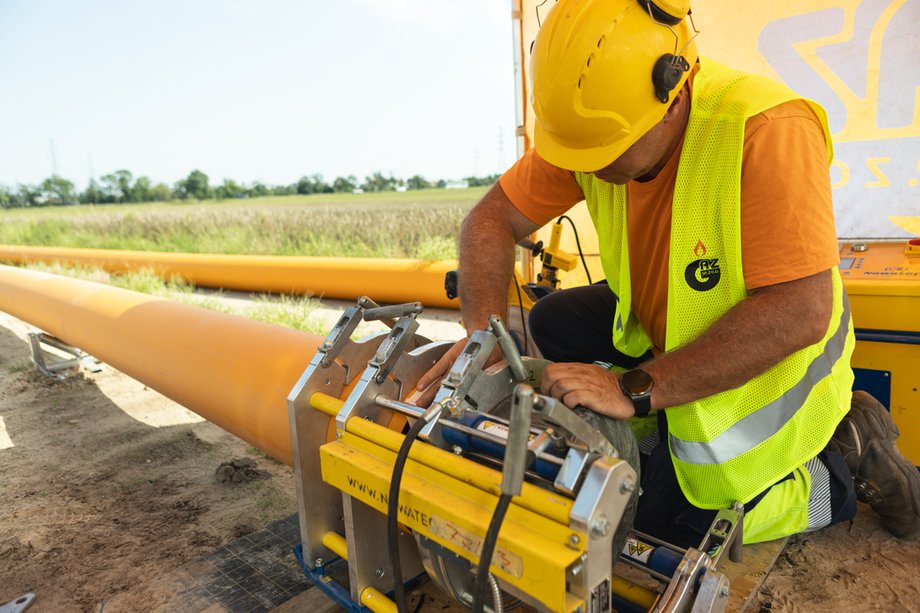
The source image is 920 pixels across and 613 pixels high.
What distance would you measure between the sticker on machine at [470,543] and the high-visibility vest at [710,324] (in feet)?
2.28

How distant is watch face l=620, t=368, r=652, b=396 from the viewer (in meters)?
1.40

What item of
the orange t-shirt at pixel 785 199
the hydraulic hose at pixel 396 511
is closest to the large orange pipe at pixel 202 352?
the hydraulic hose at pixel 396 511

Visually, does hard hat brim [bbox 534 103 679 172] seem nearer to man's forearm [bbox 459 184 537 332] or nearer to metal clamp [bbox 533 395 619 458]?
man's forearm [bbox 459 184 537 332]

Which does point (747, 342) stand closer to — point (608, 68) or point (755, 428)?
point (755, 428)

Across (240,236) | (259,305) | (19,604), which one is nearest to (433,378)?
(19,604)

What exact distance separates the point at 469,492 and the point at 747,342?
74 cm

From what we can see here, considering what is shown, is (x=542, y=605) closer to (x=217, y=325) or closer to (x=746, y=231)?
(x=746, y=231)

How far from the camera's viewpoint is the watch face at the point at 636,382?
1.40 m

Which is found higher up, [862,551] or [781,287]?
[781,287]

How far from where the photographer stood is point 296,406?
1.62 metres

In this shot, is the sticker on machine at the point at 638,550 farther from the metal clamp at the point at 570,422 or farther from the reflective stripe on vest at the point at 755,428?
the metal clamp at the point at 570,422

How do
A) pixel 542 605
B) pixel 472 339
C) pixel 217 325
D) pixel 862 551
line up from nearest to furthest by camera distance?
pixel 542 605 < pixel 472 339 < pixel 862 551 < pixel 217 325

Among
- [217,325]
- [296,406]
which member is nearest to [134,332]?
[217,325]

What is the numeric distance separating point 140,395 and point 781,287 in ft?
11.7
